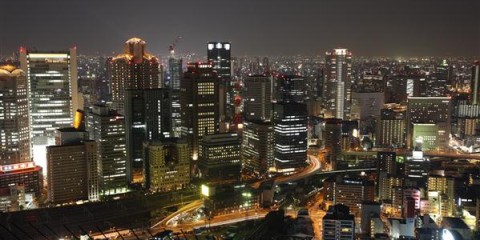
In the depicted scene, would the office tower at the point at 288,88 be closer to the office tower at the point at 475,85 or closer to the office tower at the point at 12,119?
the office tower at the point at 475,85

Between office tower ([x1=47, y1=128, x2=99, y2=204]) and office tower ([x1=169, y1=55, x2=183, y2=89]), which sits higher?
office tower ([x1=169, y1=55, x2=183, y2=89])

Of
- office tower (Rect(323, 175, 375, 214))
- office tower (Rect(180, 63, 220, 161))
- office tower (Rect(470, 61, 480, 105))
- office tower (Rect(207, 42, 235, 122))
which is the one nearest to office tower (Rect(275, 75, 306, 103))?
office tower (Rect(207, 42, 235, 122))

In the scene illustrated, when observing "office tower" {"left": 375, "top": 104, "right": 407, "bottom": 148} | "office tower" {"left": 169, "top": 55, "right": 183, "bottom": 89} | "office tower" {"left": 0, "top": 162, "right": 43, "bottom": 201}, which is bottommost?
"office tower" {"left": 0, "top": 162, "right": 43, "bottom": 201}

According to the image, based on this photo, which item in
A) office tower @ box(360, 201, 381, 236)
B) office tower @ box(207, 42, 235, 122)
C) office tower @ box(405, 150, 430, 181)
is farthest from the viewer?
office tower @ box(207, 42, 235, 122)

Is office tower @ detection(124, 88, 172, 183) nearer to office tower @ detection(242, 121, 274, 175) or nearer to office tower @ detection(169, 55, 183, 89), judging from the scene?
office tower @ detection(242, 121, 274, 175)

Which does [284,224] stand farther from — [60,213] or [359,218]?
[60,213]

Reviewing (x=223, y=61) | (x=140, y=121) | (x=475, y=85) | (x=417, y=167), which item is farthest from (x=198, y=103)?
(x=475, y=85)

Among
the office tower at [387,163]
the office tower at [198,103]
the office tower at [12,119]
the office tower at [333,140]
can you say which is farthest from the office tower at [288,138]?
the office tower at [12,119]
